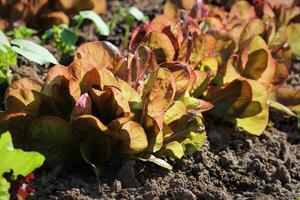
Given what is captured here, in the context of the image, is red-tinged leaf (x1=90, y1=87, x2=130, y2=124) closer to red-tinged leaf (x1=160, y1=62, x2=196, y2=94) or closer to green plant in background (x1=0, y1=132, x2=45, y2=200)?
red-tinged leaf (x1=160, y1=62, x2=196, y2=94)

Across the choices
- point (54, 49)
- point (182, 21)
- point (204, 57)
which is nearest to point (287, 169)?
point (204, 57)

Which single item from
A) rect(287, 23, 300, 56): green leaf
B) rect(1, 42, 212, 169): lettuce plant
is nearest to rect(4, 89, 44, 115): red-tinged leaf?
rect(1, 42, 212, 169): lettuce plant

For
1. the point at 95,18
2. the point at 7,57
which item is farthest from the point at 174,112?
the point at 95,18

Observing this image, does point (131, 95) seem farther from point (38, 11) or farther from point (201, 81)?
point (38, 11)

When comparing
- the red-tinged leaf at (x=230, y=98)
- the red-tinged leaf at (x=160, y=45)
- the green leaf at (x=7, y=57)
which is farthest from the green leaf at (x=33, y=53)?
the red-tinged leaf at (x=230, y=98)

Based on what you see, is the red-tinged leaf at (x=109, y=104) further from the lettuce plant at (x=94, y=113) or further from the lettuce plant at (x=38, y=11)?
the lettuce plant at (x=38, y=11)

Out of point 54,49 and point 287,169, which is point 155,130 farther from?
point 54,49
